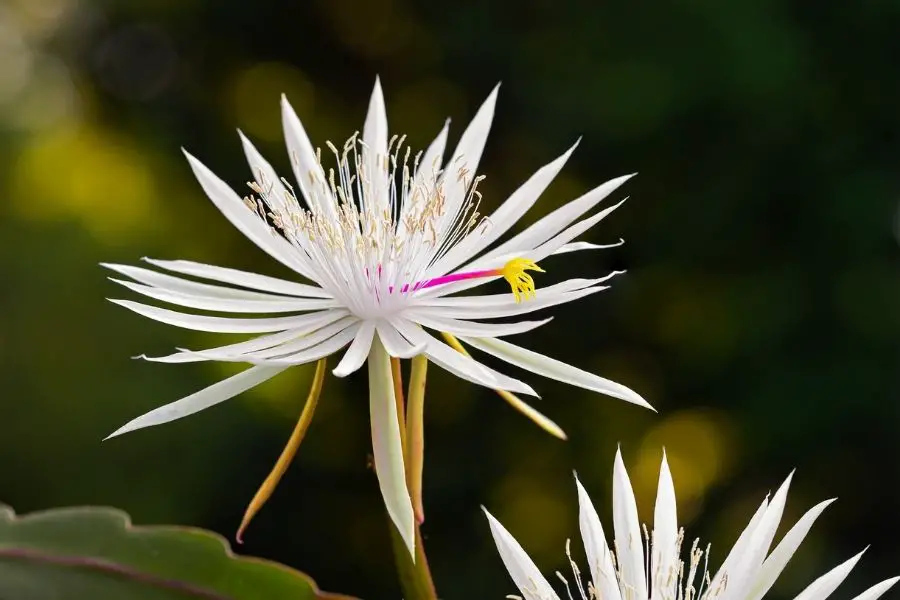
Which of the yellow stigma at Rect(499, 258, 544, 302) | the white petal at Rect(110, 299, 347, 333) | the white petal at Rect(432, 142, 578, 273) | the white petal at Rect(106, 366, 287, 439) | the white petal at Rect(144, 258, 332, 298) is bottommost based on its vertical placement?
the white petal at Rect(106, 366, 287, 439)

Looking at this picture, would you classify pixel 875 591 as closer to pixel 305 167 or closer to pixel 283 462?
pixel 283 462

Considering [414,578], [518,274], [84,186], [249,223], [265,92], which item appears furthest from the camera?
[265,92]

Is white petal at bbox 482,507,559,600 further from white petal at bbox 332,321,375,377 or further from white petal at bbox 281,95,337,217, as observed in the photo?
white petal at bbox 281,95,337,217

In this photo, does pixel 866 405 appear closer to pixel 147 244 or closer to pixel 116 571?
pixel 147 244

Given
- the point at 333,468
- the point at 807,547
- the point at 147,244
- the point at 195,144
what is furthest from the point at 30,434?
the point at 807,547

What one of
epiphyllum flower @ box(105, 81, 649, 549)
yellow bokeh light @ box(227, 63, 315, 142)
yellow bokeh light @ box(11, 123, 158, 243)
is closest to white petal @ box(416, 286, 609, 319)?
epiphyllum flower @ box(105, 81, 649, 549)

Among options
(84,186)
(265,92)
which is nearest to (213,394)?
(84,186)
